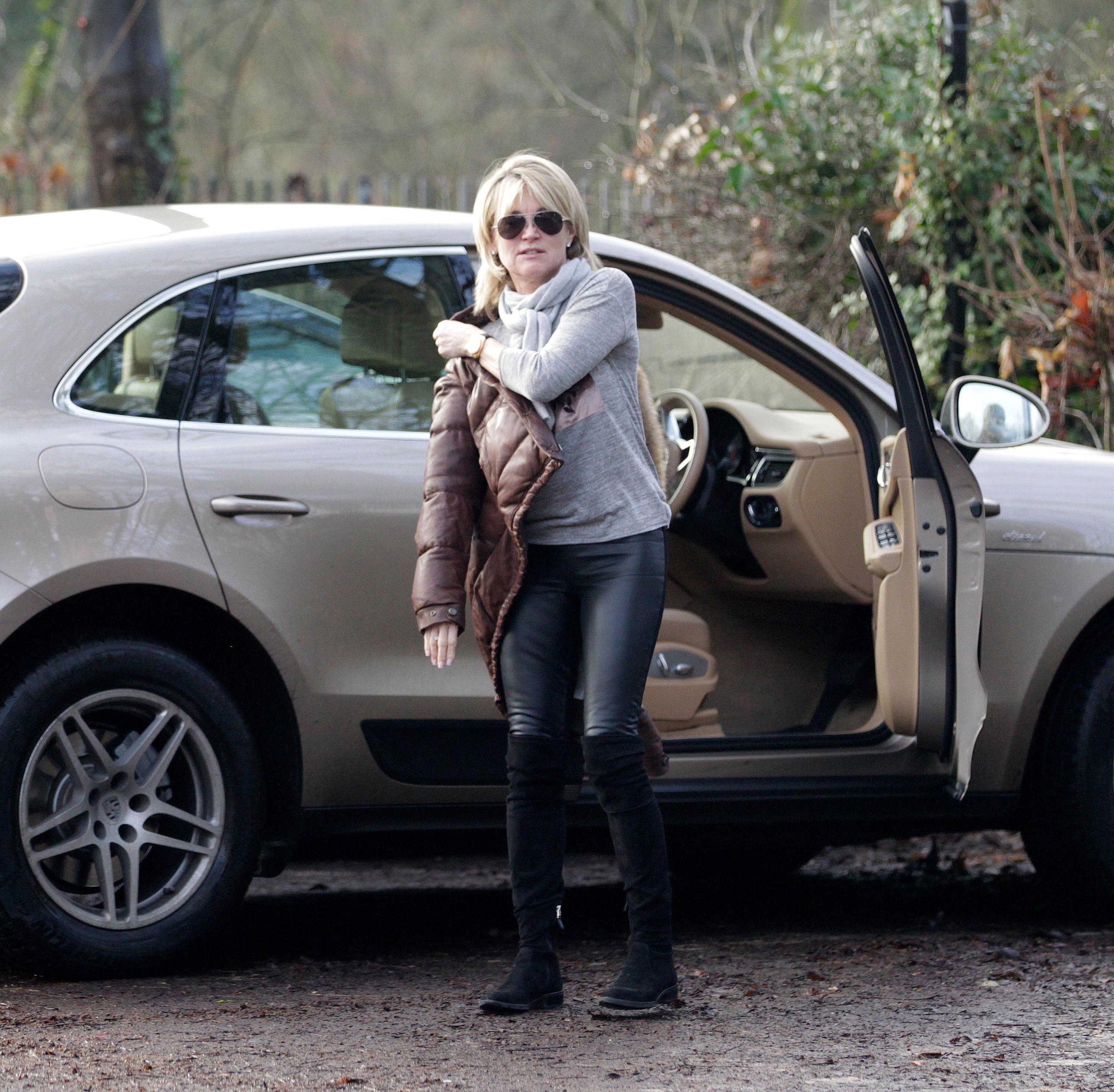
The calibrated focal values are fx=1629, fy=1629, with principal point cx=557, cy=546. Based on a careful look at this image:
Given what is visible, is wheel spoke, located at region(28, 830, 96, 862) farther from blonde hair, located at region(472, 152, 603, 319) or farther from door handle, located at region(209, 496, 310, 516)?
blonde hair, located at region(472, 152, 603, 319)

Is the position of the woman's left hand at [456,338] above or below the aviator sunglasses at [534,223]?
below

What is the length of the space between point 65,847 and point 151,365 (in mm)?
1108

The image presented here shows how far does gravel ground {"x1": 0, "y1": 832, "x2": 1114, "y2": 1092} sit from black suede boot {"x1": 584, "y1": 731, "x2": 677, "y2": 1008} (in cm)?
8

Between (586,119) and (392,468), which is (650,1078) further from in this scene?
(586,119)

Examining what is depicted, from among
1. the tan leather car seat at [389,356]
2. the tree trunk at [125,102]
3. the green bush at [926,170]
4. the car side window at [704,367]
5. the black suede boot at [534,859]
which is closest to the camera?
the black suede boot at [534,859]

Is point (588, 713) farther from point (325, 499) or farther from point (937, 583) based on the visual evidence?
point (937, 583)

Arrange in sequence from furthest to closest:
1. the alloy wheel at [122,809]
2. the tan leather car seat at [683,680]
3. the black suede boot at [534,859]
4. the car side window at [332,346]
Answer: the tan leather car seat at [683,680] → the car side window at [332,346] → the alloy wheel at [122,809] → the black suede boot at [534,859]

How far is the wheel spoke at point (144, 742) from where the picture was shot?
3.62 m

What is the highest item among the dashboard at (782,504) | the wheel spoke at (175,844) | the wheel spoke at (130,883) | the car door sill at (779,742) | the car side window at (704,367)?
the car side window at (704,367)

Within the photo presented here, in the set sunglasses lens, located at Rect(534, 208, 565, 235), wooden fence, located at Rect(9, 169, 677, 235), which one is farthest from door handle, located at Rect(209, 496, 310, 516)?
wooden fence, located at Rect(9, 169, 677, 235)

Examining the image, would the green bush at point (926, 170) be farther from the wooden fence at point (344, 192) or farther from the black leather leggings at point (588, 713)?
the black leather leggings at point (588, 713)

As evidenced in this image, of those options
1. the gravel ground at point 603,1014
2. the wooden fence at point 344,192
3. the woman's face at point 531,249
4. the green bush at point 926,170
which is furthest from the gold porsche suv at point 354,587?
the wooden fence at point 344,192

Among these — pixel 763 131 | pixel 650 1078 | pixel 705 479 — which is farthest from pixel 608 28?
pixel 650 1078

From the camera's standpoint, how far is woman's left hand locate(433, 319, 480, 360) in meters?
3.46
